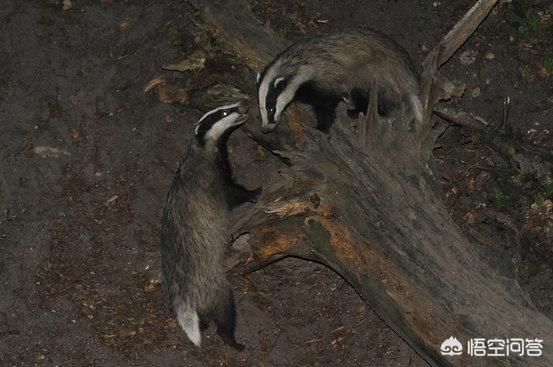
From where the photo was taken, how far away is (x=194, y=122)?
241 inches

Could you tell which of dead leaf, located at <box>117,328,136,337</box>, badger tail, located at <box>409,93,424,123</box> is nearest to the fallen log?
badger tail, located at <box>409,93,424,123</box>

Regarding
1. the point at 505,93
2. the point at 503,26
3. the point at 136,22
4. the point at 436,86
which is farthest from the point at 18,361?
the point at 503,26

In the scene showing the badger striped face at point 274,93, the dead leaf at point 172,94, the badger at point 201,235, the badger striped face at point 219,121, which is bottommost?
the badger at point 201,235

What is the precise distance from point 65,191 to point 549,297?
3.78m

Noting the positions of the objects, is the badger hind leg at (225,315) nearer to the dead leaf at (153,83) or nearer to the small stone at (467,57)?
the dead leaf at (153,83)

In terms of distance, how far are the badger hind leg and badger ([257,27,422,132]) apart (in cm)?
126

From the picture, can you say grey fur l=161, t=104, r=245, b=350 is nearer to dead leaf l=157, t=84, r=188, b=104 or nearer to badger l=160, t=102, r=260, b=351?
badger l=160, t=102, r=260, b=351

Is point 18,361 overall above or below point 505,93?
below

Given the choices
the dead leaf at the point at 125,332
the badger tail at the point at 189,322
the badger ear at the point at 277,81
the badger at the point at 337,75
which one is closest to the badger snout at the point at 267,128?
the badger at the point at 337,75

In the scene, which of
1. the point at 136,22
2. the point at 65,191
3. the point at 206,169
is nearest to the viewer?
→ the point at 206,169

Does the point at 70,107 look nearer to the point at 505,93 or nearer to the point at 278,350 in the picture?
the point at 278,350

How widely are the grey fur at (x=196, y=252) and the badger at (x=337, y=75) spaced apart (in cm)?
32

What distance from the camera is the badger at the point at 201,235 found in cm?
503

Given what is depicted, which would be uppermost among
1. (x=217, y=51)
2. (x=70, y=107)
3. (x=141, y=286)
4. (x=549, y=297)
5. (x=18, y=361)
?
A: (x=217, y=51)
